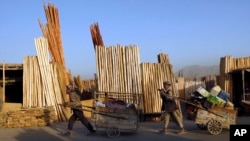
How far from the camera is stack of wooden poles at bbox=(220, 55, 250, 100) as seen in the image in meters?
21.0

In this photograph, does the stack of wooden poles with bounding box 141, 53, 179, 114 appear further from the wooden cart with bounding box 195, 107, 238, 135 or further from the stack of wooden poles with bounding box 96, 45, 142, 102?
the wooden cart with bounding box 195, 107, 238, 135

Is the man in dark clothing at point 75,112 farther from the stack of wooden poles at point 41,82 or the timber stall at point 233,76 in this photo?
the timber stall at point 233,76

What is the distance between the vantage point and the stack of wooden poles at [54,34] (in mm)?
18891

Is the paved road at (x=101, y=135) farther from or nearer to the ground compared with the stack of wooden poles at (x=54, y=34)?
nearer to the ground

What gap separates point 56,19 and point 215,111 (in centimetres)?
973

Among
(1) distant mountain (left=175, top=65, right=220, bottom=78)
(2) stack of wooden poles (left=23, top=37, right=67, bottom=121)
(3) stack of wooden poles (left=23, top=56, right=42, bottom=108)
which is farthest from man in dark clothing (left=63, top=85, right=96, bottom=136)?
(1) distant mountain (left=175, top=65, right=220, bottom=78)

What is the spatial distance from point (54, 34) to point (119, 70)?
379 centimetres

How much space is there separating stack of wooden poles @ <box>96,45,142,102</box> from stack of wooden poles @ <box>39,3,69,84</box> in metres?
1.99

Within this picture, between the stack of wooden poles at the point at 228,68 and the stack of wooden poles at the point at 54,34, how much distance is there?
8.12m

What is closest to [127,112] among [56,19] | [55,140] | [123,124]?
[123,124]

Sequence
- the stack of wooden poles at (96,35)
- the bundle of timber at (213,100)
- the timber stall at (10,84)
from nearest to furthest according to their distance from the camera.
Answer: the bundle of timber at (213,100)
the timber stall at (10,84)
the stack of wooden poles at (96,35)

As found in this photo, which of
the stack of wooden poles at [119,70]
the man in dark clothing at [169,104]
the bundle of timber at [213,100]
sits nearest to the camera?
the man in dark clothing at [169,104]

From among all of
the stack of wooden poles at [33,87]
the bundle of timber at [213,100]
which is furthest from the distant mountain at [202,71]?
the bundle of timber at [213,100]

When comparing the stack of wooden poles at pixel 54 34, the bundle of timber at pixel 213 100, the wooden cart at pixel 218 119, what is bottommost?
the wooden cart at pixel 218 119
